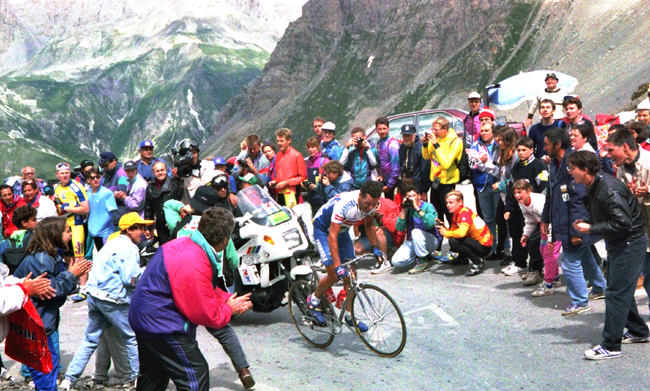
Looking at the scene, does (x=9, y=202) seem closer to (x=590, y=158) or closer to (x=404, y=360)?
(x=404, y=360)

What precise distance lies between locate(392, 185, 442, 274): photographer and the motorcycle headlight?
10.0 ft

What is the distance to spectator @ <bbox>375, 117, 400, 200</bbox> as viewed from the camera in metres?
12.0

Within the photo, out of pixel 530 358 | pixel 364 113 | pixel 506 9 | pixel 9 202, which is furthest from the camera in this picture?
pixel 364 113

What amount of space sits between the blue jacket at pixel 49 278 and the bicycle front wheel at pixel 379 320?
2.74m

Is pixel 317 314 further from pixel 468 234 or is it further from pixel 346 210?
pixel 468 234

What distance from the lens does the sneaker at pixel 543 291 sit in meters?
8.89

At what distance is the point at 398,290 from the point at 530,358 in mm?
3168

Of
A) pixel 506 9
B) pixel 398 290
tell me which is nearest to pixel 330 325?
pixel 398 290

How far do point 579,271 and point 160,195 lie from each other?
19.9 ft

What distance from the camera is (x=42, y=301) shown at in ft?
20.7

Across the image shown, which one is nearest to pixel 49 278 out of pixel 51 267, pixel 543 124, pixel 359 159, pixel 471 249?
pixel 51 267

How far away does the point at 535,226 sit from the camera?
30.7 feet

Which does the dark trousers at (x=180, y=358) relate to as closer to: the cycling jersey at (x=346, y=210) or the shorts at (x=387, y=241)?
the cycling jersey at (x=346, y=210)

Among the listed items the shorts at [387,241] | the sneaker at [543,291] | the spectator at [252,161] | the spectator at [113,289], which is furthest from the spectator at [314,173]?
the spectator at [113,289]
